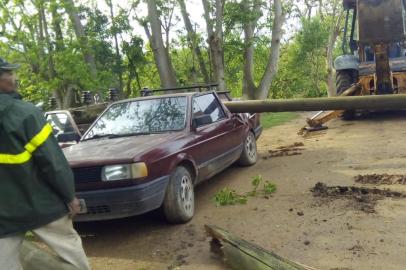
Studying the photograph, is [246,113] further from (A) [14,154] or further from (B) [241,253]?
(A) [14,154]

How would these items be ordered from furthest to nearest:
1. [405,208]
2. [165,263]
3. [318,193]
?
[318,193]
[405,208]
[165,263]

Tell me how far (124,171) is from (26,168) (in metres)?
1.96

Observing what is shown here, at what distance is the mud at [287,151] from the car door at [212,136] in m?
2.01

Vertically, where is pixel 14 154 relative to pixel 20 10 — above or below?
below

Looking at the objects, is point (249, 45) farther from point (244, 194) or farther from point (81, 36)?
point (244, 194)

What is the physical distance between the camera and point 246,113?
828 cm

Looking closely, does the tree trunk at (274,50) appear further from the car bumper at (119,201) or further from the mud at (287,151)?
the car bumper at (119,201)

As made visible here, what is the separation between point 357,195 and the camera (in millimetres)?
5711

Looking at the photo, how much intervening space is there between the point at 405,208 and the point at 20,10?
15.0 meters

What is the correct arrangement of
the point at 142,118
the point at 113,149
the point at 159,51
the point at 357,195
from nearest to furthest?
the point at 113,149 < the point at 357,195 < the point at 142,118 < the point at 159,51

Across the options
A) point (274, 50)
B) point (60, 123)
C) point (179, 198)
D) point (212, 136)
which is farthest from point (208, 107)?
point (274, 50)

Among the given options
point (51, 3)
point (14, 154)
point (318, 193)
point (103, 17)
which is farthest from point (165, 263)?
point (103, 17)

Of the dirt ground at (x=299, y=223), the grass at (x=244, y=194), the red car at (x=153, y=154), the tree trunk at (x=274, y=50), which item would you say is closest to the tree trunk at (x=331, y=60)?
the tree trunk at (x=274, y=50)

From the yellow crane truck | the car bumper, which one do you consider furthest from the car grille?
the yellow crane truck
